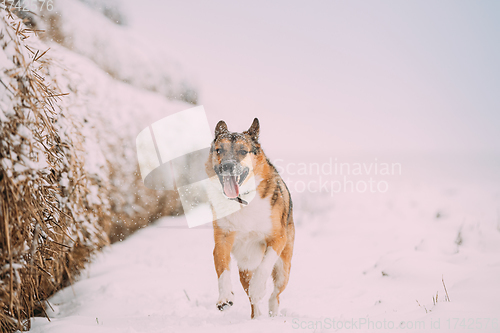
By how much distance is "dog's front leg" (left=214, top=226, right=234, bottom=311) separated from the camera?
2408mm

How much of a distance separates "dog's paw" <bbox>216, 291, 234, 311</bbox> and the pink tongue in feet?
2.78

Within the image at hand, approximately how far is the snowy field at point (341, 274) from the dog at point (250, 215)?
417mm

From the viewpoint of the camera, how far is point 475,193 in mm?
7043

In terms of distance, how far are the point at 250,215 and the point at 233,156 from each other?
0.62 metres

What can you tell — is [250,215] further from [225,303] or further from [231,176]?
[225,303]

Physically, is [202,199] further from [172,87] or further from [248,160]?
[248,160]

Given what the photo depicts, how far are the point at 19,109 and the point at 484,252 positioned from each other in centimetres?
567

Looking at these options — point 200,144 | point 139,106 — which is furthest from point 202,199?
point 139,106

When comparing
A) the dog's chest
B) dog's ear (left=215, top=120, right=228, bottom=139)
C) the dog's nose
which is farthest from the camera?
dog's ear (left=215, top=120, right=228, bottom=139)

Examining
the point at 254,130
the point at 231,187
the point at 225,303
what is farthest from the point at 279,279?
the point at 254,130

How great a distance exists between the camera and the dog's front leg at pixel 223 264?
241 centimetres

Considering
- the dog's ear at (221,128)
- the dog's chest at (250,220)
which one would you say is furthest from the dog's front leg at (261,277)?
the dog's ear at (221,128)

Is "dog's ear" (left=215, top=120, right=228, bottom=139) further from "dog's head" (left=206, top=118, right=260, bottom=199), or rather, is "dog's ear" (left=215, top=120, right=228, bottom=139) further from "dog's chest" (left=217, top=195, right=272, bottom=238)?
"dog's chest" (left=217, top=195, right=272, bottom=238)

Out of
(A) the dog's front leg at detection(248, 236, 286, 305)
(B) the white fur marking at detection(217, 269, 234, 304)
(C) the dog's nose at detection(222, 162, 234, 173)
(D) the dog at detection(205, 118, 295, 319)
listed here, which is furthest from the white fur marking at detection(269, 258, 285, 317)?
(C) the dog's nose at detection(222, 162, 234, 173)
